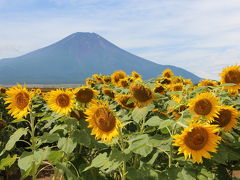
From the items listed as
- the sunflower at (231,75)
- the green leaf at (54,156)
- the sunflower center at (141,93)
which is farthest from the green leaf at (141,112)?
the sunflower at (231,75)

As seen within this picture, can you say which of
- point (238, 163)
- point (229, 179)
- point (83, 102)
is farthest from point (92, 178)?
point (238, 163)

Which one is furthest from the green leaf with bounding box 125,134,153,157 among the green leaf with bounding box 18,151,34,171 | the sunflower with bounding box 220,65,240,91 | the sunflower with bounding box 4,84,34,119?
the sunflower with bounding box 220,65,240,91

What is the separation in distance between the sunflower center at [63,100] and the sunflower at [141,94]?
67 cm

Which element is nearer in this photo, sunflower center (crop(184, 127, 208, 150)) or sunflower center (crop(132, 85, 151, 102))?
sunflower center (crop(184, 127, 208, 150))

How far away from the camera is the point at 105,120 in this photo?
2.59 meters

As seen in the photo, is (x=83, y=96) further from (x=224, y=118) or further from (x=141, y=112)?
(x=224, y=118)

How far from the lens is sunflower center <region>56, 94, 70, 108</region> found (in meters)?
3.16

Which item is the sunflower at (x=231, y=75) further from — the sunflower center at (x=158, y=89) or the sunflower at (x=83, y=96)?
the sunflower at (x=83, y=96)

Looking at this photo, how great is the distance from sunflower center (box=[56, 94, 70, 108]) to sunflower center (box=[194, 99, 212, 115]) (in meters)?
1.27

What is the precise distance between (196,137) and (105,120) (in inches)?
28.8

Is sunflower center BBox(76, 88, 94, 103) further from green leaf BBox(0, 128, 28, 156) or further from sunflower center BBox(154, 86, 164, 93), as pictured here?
sunflower center BBox(154, 86, 164, 93)

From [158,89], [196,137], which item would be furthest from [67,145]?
[158,89]

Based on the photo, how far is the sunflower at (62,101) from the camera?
314 cm

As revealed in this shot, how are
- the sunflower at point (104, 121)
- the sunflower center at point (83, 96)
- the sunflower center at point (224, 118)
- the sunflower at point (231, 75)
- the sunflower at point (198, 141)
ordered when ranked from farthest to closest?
the sunflower at point (231, 75) → the sunflower center at point (83, 96) → the sunflower center at point (224, 118) → the sunflower at point (104, 121) → the sunflower at point (198, 141)
